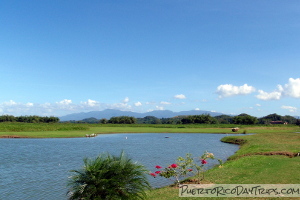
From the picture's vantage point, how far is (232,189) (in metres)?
14.6

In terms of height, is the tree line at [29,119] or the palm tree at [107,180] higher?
the tree line at [29,119]

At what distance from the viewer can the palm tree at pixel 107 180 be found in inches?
387

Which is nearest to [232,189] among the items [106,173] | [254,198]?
[254,198]

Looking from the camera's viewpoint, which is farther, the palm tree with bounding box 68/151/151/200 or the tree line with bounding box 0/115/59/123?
the tree line with bounding box 0/115/59/123

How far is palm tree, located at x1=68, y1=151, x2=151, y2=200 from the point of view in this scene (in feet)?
32.3

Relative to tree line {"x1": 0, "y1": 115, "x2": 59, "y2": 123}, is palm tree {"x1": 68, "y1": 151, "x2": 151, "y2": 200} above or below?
below

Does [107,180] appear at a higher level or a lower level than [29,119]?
lower

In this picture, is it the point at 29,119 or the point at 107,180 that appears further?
the point at 29,119

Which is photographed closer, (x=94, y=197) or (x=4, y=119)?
(x=94, y=197)

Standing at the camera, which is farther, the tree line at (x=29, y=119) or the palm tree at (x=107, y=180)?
the tree line at (x=29, y=119)

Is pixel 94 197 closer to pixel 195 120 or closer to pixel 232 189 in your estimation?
pixel 232 189

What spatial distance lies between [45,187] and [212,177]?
11886mm

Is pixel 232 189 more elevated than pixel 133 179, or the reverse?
pixel 133 179

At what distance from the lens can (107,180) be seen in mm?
9742
